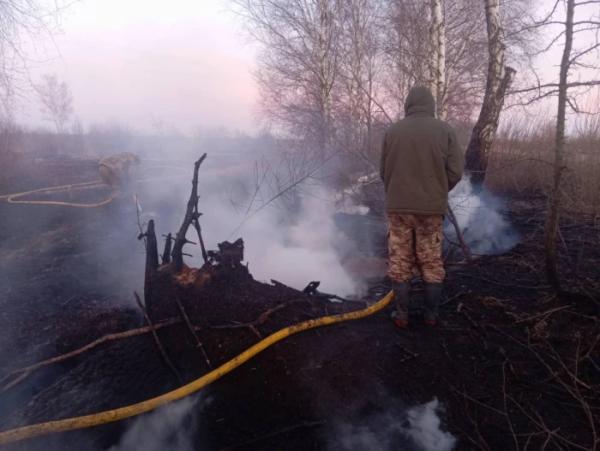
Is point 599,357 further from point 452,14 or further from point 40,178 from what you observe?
point 40,178

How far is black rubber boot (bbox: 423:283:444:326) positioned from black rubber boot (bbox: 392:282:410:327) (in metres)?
A: 0.18

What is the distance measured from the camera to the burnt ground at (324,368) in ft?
7.75

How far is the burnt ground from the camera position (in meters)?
2.36

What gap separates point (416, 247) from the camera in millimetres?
3396

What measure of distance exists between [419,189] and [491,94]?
5.68 metres

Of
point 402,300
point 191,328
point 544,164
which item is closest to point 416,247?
point 402,300

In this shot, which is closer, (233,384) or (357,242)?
(233,384)

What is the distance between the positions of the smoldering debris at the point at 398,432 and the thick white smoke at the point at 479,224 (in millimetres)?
3977

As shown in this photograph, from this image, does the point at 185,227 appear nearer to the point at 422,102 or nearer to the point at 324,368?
the point at 324,368

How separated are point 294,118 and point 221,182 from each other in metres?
3.79

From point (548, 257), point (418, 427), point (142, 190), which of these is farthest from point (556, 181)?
point (142, 190)

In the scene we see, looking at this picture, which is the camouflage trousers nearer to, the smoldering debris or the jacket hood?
the jacket hood

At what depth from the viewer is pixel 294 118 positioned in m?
13.9

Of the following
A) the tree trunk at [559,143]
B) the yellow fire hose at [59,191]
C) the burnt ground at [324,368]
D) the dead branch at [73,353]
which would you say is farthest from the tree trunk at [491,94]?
the yellow fire hose at [59,191]
